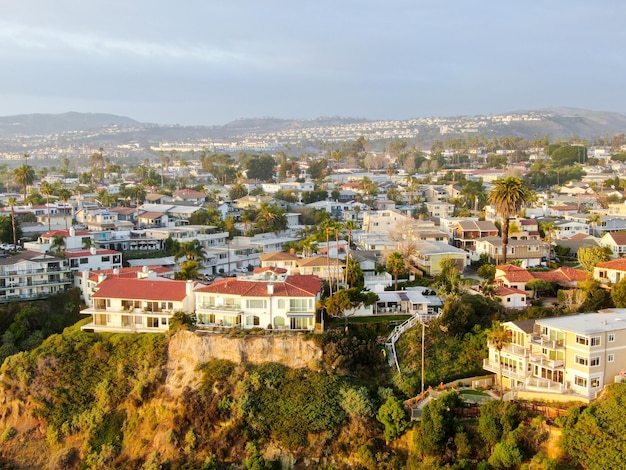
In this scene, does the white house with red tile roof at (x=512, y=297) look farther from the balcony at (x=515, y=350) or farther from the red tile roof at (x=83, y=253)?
the red tile roof at (x=83, y=253)

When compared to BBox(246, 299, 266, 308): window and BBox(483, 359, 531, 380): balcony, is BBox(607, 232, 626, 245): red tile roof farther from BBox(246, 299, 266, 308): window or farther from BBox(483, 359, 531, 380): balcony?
BBox(246, 299, 266, 308): window

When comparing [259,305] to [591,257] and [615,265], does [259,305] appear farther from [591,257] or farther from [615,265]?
[591,257]

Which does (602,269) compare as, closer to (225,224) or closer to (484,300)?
(484,300)

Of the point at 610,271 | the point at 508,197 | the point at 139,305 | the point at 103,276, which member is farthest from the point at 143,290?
the point at 610,271

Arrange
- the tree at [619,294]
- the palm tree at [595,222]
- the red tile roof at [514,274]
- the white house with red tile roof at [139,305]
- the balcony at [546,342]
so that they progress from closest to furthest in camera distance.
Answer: the balcony at [546,342]
the tree at [619,294]
the white house with red tile roof at [139,305]
the red tile roof at [514,274]
the palm tree at [595,222]

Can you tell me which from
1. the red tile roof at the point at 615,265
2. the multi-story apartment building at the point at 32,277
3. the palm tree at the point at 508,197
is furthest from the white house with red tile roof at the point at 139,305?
the red tile roof at the point at 615,265

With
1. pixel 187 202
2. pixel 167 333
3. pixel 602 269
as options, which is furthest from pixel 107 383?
pixel 187 202
